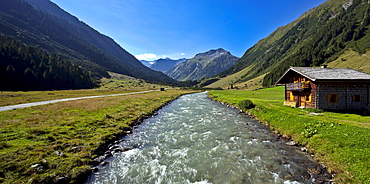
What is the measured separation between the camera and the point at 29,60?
146 metres

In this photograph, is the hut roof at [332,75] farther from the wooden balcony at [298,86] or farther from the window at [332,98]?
the window at [332,98]

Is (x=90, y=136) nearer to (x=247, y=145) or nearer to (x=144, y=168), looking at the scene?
(x=144, y=168)

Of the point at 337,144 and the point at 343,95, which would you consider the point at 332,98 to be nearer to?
the point at 343,95

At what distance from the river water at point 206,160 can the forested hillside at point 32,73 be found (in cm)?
14135

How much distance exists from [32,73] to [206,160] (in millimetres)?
172796

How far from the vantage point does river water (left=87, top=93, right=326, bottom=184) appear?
32.8 feet

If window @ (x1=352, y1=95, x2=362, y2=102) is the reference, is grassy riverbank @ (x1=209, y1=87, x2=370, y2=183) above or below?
below

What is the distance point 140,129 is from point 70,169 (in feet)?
37.3

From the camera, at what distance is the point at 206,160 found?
1239 centimetres

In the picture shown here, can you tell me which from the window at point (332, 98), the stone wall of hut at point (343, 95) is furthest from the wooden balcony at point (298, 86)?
the window at point (332, 98)

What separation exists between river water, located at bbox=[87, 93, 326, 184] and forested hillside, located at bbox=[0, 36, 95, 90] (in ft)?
464

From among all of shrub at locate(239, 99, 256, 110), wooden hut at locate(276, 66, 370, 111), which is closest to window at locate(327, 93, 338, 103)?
wooden hut at locate(276, 66, 370, 111)

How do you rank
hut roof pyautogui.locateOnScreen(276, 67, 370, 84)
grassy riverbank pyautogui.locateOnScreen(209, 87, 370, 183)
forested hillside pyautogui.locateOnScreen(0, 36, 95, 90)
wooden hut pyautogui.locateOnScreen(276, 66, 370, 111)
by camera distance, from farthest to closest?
forested hillside pyautogui.locateOnScreen(0, 36, 95, 90)
wooden hut pyautogui.locateOnScreen(276, 66, 370, 111)
hut roof pyautogui.locateOnScreen(276, 67, 370, 84)
grassy riverbank pyautogui.locateOnScreen(209, 87, 370, 183)

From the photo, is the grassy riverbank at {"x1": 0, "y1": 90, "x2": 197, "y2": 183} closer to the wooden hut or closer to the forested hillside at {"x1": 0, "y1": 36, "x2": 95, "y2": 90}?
the wooden hut
